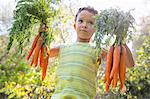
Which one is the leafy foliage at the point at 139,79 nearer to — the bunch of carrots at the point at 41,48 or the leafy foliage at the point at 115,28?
the bunch of carrots at the point at 41,48

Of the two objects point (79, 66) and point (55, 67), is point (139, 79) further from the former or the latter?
point (79, 66)

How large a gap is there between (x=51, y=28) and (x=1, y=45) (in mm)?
6019

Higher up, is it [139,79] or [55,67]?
[55,67]

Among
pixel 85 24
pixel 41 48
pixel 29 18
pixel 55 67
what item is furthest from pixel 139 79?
pixel 29 18

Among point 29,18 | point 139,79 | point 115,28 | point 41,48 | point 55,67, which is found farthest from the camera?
point 139,79

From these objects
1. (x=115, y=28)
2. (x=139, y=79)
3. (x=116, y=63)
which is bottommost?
(x=139, y=79)

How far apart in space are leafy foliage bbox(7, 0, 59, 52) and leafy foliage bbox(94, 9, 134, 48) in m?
0.36

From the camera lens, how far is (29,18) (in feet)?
6.32

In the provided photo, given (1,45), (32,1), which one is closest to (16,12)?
(32,1)

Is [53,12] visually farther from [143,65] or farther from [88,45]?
[143,65]

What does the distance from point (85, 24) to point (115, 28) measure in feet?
1.50

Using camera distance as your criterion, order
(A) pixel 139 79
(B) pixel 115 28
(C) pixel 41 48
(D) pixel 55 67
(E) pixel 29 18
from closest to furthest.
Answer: (B) pixel 115 28, (E) pixel 29 18, (C) pixel 41 48, (D) pixel 55 67, (A) pixel 139 79

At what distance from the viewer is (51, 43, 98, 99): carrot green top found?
1.98 m

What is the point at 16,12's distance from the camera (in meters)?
1.91
